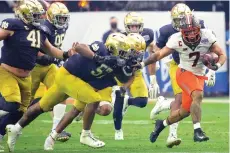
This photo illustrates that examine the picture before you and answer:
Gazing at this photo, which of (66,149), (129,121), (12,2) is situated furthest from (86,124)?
(12,2)

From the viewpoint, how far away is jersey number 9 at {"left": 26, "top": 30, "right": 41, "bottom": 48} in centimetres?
998

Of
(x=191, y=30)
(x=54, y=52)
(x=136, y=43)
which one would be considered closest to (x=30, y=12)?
(x=54, y=52)

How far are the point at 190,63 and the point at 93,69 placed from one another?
4.45 feet

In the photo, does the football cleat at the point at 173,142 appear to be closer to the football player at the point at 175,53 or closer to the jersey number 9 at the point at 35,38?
the football player at the point at 175,53

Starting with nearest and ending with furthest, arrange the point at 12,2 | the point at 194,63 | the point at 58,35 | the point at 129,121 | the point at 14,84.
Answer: the point at 14,84 → the point at 194,63 → the point at 58,35 → the point at 129,121 → the point at 12,2

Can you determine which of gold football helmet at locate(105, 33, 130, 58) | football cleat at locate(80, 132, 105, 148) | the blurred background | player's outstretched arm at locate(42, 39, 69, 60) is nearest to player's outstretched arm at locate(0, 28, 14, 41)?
player's outstretched arm at locate(42, 39, 69, 60)

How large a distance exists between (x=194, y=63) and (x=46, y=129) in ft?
10.0

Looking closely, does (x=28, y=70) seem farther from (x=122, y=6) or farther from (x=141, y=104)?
(x=122, y=6)

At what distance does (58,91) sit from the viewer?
33.1 feet

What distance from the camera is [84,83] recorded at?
10102mm

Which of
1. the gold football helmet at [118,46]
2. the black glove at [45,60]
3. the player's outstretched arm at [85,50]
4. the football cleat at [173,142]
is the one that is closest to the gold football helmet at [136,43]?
the gold football helmet at [118,46]

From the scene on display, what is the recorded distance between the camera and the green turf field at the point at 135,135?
10.3 meters

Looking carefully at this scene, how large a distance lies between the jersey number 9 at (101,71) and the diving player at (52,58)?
144cm

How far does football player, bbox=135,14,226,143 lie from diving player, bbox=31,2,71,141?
1.42 meters
